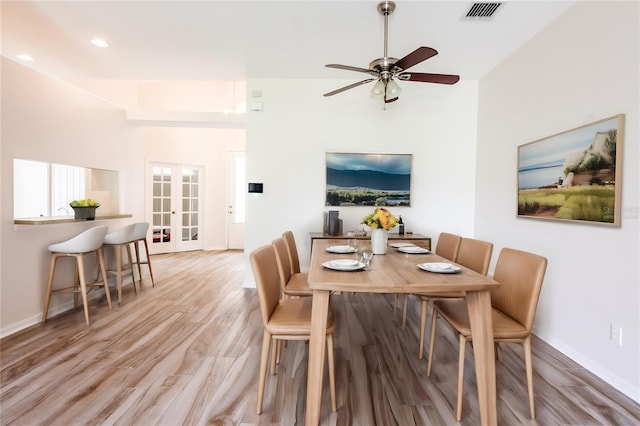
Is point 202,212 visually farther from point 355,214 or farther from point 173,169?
point 355,214

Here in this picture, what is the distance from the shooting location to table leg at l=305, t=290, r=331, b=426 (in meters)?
1.53

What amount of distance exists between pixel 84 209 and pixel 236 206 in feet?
12.9

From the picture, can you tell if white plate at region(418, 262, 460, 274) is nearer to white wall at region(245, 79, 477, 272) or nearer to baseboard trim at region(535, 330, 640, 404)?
baseboard trim at region(535, 330, 640, 404)

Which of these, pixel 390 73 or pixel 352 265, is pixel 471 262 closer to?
pixel 352 265

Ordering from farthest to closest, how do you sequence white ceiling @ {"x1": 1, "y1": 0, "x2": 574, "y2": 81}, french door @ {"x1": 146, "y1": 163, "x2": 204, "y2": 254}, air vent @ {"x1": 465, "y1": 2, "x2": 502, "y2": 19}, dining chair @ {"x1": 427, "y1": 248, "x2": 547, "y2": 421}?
french door @ {"x1": 146, "y1": 163, "x2": 204, "y2": 254}
white ceiling @ {"x1": 1, "y1": 0, "x2": 574, "y2": 81}
air vent @ {"x1": 465, "y1": 2, "x2": 502, "y2": 19}
dining chair @ {"x1": 427, "y1": 248, "x2": 547, "y2": 421}

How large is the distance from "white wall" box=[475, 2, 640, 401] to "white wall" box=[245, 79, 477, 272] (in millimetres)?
725

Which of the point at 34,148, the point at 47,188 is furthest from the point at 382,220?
the point at 47,188

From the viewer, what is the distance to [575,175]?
245 cm

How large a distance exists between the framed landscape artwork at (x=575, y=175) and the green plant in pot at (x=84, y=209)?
15.5ft

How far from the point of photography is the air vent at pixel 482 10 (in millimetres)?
2490

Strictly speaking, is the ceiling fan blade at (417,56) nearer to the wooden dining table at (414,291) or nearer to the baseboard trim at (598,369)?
the wooden dining table at (414,291)

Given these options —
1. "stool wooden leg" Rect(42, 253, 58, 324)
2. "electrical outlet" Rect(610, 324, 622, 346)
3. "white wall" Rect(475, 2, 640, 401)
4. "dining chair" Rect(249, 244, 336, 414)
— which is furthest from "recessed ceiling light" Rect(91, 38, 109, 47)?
"electrical outlet" Rect(610, 324, 622, 346)

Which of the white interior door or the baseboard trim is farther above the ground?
the white interior door

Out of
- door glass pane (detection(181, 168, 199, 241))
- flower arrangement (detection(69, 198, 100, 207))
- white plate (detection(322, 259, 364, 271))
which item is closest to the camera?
white plate (detection(322, 259, 364, 271))
